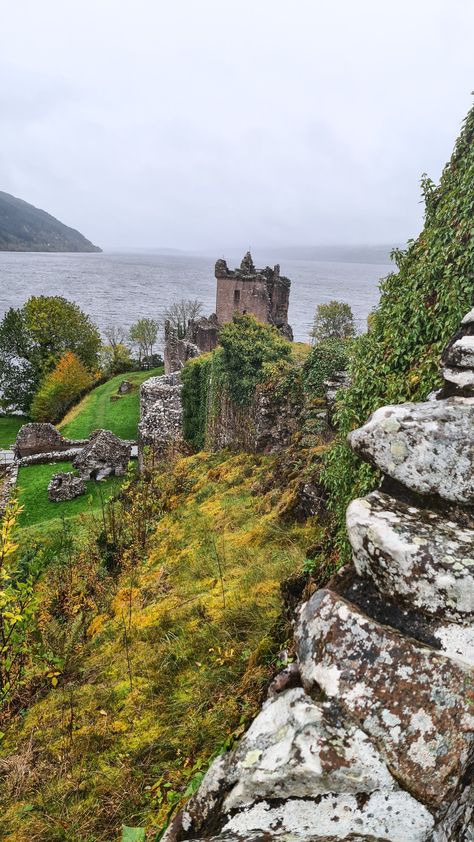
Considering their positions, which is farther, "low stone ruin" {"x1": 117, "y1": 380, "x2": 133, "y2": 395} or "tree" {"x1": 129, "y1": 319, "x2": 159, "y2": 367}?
"tree" {"x1": 129, "y1": 319, "x2": 159, "y2": 367}

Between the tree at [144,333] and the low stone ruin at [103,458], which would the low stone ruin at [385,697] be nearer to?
the low stone ruin at [103,458]

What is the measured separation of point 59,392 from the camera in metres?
44.0

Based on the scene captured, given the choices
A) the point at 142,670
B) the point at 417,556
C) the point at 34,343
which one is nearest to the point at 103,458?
the point at 142,670

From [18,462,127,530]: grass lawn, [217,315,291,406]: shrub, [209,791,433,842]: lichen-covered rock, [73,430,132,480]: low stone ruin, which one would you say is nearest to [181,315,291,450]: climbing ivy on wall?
[217,315,291,406]: shrub

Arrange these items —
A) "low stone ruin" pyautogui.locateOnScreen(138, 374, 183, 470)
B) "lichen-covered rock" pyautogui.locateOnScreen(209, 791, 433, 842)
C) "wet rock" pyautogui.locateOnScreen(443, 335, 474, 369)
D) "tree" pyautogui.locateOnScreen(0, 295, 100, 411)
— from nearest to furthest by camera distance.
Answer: "lichen-covered rock" pyautogui.locateOnScreen(209, 791, 433, 842) < "wet rock" pyautogui.locateOnScreen(443, 335, 474, 369) < "low stone ruin" pyautogui.locateOnScreen(138, 374, 183, 470) < "tree" pyautogui.locateOnScreen(0, 295, 100, 411)

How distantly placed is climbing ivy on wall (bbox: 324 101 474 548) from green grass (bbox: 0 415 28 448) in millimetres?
39541

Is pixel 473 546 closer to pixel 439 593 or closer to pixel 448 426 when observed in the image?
pixel 439 593

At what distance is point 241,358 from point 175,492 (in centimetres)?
553

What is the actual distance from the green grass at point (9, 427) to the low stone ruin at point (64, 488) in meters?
18.8

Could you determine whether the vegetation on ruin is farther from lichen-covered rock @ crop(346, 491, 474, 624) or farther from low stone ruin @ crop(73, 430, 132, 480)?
low stone ruin @ crop(73, 430, 132, 480)

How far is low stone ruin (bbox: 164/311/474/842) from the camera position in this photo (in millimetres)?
2594

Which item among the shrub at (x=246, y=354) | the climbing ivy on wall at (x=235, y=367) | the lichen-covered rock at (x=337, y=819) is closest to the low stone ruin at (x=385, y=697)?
the lichen-covered rock at (x=337, y=819)

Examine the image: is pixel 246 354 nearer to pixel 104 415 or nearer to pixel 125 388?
pixel 104 415

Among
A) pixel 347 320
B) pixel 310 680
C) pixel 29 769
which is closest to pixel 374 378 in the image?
pixel 310 680
